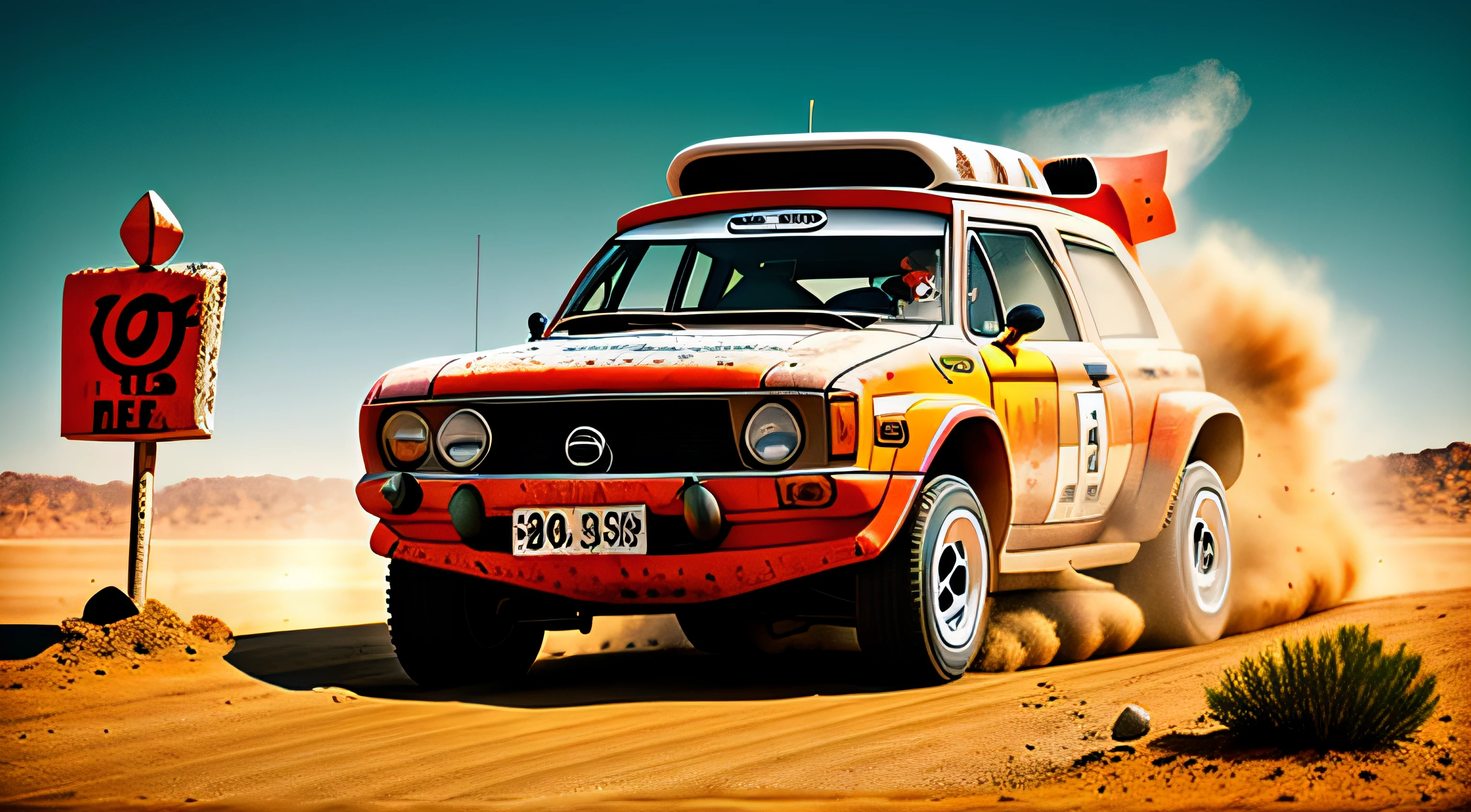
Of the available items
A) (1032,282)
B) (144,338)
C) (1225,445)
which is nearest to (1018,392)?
(1032,282)

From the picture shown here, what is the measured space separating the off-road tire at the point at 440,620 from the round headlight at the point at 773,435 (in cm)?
130

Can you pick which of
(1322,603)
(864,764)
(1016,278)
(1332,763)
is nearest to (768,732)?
(864,764)

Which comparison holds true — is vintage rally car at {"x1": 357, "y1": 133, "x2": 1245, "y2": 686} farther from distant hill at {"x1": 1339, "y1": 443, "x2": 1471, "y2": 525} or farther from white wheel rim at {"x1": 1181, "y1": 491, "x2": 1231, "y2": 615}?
distant hill at {"x1": 1339, "y1": 443, "x2": 1471, "y2": 525}

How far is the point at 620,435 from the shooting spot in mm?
6152

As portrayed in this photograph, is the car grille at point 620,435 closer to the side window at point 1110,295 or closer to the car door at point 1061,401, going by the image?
the car door at point 1061,401

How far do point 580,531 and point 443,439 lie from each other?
0.77 metres

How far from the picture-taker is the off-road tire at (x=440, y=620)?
6719 millimetres

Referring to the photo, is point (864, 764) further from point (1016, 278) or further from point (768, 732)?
point (1016, 278)

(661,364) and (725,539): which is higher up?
(661,364)

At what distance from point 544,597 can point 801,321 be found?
163cm

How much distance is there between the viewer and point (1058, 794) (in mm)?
4434

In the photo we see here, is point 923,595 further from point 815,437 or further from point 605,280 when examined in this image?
point 605,280

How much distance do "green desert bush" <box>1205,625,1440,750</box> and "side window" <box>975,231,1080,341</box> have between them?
2944 millimetres

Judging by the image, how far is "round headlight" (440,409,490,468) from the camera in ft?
20.9
